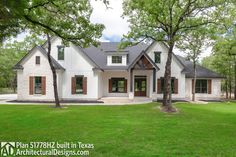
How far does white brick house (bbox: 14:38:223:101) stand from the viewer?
1014 inches

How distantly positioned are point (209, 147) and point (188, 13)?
1179cm

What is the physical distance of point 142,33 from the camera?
63.2 feet

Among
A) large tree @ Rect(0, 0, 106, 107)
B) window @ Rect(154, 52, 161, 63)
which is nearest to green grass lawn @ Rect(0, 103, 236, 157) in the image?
large tree @ Rect(0, 0, 106, 107)

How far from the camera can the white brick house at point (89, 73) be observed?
25766mm

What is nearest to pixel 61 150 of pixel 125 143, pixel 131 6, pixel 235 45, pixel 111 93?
pixel 125 143

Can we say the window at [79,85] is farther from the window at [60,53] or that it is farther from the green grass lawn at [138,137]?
the green grass lawn at [138,137]

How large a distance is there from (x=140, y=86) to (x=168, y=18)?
11856mm

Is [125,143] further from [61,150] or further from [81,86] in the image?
[81,86]

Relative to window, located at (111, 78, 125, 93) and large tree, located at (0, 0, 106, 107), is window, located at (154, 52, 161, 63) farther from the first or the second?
large tree, located at (0, 0, 106, 107)

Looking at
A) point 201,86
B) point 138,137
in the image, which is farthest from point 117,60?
point 138,137

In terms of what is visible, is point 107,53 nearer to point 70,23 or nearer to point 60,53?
point 60,53

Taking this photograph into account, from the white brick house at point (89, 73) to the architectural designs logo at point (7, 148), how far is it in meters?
17.9

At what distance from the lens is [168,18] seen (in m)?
18.4

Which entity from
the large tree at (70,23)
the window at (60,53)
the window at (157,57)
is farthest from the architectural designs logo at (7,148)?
the window at (157,57)
